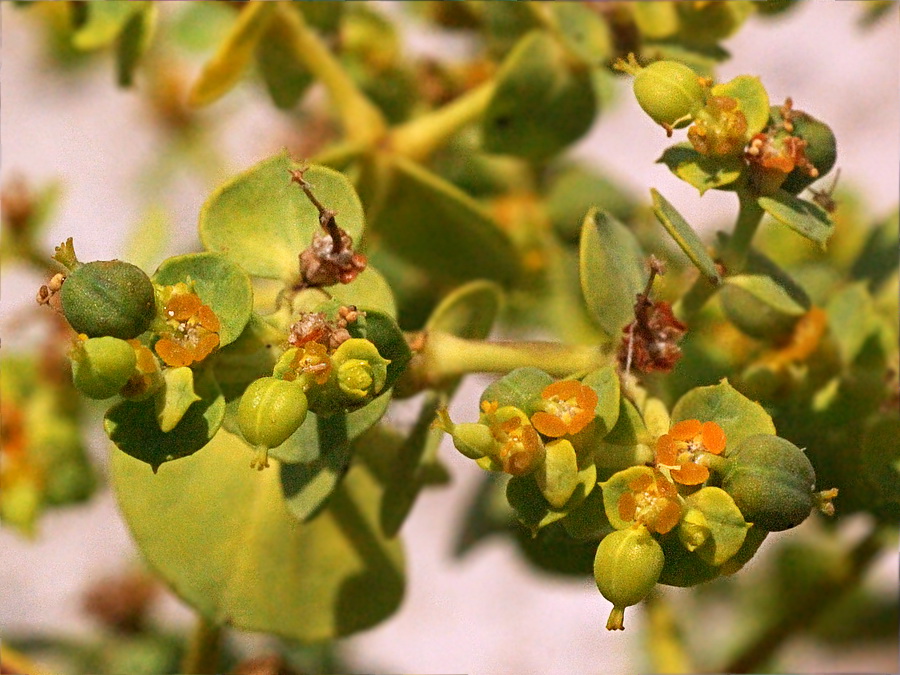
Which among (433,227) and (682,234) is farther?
(433,227)

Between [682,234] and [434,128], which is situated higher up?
[682,234]

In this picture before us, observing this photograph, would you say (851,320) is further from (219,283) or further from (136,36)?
(136,36)

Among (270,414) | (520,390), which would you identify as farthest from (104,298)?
(520,390)

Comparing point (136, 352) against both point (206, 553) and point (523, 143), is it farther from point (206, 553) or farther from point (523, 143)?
point (523, 143)

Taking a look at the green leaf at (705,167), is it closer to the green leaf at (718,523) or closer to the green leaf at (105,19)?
the green leaf at (718,523)

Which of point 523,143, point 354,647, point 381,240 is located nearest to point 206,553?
point 381,240

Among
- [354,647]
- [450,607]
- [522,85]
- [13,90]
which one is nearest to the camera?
[522,85]
